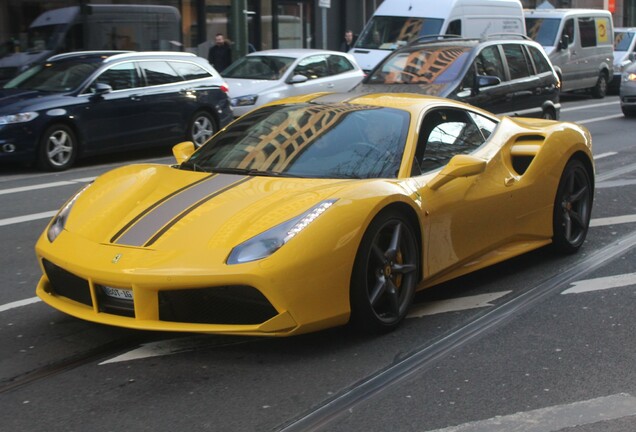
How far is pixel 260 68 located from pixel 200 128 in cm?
319

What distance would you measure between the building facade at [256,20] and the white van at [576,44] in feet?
17.7

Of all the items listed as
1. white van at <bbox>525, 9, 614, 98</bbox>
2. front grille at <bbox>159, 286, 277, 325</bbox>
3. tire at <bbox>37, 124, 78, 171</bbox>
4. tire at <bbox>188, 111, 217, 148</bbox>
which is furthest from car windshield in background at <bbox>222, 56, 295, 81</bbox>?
front grille at <bbox>159, 286, 277, 325</bbox>

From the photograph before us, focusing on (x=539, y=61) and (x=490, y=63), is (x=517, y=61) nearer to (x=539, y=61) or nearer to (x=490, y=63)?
(x=539, y=61)

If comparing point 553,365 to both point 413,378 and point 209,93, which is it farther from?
point 209,93

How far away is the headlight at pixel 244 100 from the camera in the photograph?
685 inches

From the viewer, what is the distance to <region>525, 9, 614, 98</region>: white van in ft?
83.5

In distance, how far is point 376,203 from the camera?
554 cm

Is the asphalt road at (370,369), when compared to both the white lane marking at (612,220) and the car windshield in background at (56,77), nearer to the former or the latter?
the white lane marking at (612,220)

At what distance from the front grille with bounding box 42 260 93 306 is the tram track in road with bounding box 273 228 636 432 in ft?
4.87

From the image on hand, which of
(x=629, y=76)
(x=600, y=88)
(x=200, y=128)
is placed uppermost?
(x=629, y=76)

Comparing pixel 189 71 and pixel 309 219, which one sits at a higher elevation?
pixel 309 219

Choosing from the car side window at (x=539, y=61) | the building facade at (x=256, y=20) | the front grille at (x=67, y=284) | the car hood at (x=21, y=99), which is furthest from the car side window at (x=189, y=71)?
the front grille at (x=67, y=284)

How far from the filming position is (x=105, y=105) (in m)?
14.0

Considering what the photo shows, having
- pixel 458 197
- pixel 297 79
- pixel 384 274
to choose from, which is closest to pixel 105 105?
pixel 297 79
